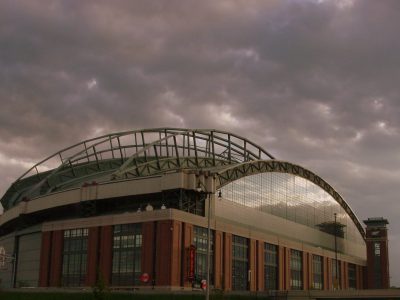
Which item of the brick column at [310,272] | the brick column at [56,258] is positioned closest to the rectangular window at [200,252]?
the brick column at [56,258]

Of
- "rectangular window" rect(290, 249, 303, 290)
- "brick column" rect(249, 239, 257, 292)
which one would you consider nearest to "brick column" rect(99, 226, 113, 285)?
"brick column" rect(249, 239, 257, 292)

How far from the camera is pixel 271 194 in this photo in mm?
119750

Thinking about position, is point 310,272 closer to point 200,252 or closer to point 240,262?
point 240,262

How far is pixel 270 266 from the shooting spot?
111375 millimetres

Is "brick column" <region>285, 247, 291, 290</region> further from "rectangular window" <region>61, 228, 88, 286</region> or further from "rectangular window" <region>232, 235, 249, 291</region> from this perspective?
"rectangular window" <region>61, 228, 88, 286</region>

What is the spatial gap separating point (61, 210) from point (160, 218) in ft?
80.7

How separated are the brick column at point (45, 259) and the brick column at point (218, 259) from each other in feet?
86.7

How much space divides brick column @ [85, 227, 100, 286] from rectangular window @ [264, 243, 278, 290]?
1255 inches

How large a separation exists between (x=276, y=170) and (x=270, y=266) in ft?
67.3

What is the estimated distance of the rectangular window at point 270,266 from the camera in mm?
109688

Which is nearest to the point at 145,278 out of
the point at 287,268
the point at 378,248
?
the point at 287,268

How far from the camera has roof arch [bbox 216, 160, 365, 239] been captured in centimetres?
10750

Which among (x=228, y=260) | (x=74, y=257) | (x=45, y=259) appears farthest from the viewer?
(x=45, y=259)

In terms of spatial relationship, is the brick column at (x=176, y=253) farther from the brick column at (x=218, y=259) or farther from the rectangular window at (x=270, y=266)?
the rectangular window at (x=270, y=266)
